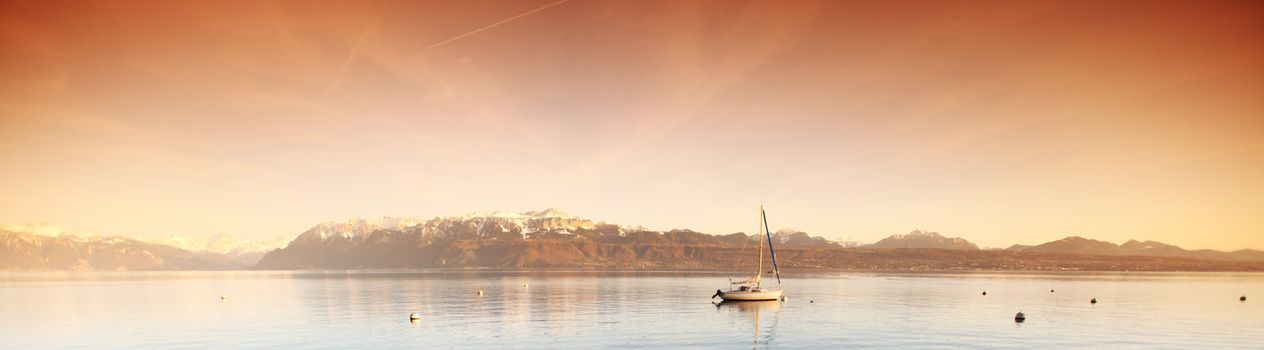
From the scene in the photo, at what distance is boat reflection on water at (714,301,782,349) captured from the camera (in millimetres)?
66375

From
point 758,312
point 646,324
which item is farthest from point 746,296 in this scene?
point 646,324

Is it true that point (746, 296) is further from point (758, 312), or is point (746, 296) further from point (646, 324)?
point (646, 324)

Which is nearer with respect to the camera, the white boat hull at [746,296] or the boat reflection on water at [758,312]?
the boat reflection on water at [758,312]

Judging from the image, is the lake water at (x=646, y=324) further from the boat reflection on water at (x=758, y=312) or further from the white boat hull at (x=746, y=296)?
the white boat hull at (x=746, y=296)

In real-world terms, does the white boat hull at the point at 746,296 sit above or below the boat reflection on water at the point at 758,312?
above

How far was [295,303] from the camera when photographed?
12075cm

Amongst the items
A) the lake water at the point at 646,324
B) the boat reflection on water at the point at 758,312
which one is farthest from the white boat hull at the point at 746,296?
the lake water at the point at 646,324

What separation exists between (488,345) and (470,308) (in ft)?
142

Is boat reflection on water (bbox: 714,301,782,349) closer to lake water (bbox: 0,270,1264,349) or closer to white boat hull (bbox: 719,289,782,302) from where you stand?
lake water (bbox: 0,270,1264,349)

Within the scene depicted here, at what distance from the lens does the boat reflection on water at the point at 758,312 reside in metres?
66.4

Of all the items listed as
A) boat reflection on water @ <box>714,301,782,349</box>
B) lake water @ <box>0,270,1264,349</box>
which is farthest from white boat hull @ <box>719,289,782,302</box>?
lake water @ <box>0,270,1264,349</box>

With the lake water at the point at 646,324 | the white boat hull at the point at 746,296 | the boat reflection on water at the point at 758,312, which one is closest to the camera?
the lake water at the point at 646,324

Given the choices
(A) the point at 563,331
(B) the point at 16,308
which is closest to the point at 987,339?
(A) the point at 563,331

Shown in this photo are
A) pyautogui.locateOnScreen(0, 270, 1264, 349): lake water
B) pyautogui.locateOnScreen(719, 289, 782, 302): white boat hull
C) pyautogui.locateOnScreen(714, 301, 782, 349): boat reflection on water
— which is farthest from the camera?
pyautogui.locateOnScreen(719, 289, 782, 302): white boat hull
